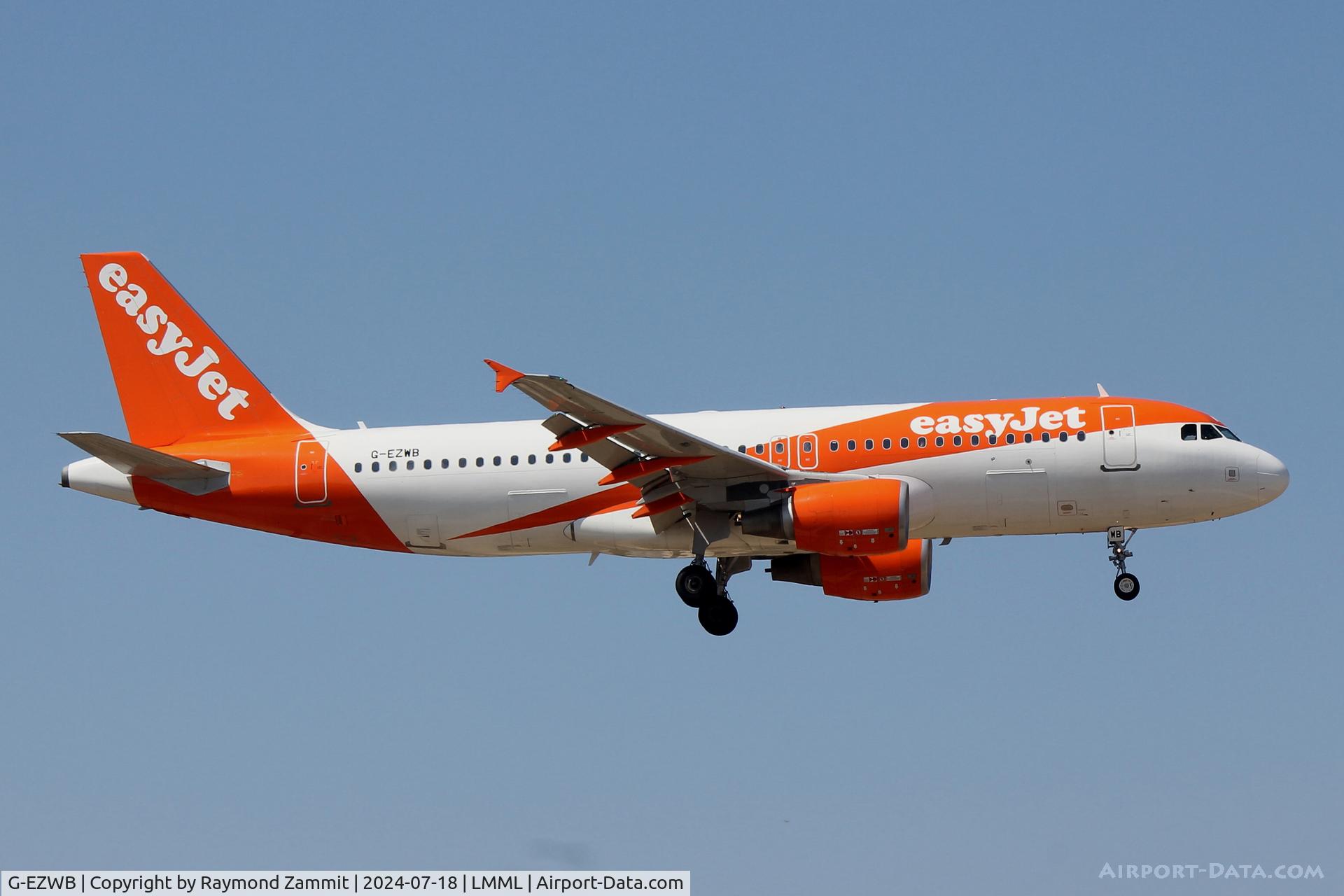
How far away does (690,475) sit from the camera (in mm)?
35219

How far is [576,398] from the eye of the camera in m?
32.3

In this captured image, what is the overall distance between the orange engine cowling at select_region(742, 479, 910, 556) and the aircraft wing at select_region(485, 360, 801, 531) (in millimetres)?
855

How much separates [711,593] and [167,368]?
13724 millimetres

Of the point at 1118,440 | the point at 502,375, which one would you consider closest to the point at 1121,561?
the point at 1118,440

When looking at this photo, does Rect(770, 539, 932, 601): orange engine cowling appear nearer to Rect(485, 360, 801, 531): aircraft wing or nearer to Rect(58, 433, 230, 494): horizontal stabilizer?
Rect(485, 360, 801, 531): aircraft wing

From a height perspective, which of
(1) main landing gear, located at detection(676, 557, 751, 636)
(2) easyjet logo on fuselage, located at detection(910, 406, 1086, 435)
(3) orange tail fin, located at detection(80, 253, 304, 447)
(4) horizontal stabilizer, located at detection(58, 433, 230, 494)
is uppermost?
(3) orange tail fin, located at detection(80, 253, 304, 447)

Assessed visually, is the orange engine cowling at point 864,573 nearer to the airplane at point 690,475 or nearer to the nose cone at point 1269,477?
the airplane at point 690,475

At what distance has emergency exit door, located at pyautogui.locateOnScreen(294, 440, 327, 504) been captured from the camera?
3781 cm

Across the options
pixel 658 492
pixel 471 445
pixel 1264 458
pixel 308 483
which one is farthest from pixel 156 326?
pixel 1264 458

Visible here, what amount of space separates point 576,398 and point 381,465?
7.15 meters

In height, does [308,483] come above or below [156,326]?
below

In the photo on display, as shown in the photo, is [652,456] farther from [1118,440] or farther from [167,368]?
[167,368]

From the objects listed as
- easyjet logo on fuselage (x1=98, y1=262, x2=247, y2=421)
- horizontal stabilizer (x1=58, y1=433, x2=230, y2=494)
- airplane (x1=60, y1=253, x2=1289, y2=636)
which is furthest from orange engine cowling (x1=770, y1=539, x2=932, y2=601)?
easyjet logo on fuselage (x1=98, y1=262, x2=247, y2=421)

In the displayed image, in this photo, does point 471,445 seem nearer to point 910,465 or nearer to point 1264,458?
point 910,465
